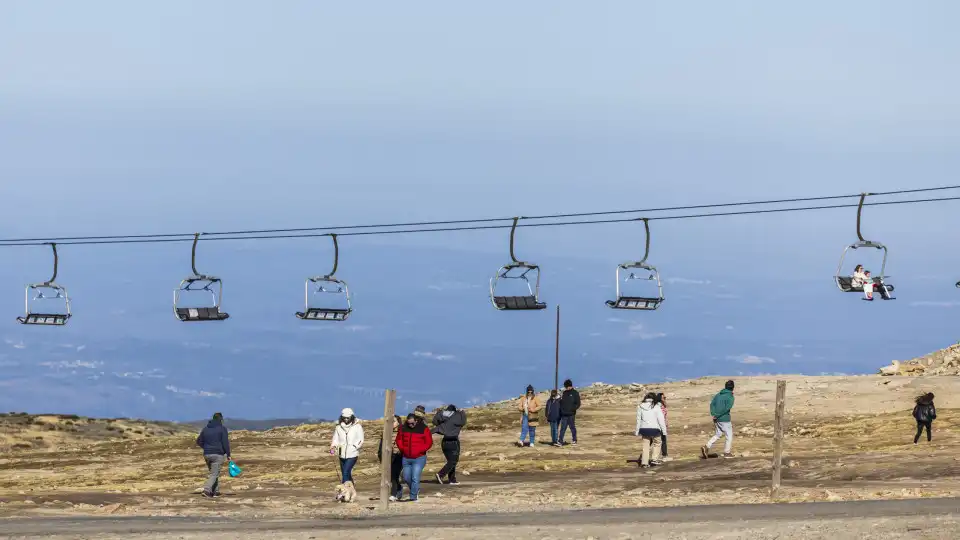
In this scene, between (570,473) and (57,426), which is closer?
(570,473)

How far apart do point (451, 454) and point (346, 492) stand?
3.22 m

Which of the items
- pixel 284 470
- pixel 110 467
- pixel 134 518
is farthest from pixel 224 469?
pixel 134 518

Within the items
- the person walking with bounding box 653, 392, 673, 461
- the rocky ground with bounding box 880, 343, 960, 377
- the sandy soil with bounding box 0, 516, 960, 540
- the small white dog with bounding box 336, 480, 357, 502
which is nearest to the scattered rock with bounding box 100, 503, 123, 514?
the sandy soil with bounding box 0, 516, 960, 540

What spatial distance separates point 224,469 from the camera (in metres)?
43.2

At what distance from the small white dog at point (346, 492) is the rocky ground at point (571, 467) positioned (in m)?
0.30

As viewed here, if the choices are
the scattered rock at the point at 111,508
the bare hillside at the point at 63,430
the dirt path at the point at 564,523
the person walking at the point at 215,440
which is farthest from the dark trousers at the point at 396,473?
the bare hillside at the point at 63,430

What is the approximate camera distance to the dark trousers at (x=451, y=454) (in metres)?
34.2

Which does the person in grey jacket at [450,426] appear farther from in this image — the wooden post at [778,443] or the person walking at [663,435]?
the wooden post at [778,443]

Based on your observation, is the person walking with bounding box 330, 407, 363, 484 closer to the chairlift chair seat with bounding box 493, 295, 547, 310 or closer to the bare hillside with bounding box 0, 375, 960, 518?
the bare hillside with bounding box 0, 375, 960, 518

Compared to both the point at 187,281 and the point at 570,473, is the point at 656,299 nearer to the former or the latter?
the point at 570,473

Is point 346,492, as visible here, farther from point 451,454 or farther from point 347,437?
point 451,454

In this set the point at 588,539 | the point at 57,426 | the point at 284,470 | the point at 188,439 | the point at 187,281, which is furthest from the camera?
the point at 57,426

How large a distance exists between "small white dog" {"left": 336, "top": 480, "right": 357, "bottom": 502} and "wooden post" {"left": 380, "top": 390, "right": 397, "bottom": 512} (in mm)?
1345

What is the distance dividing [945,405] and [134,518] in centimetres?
3229
